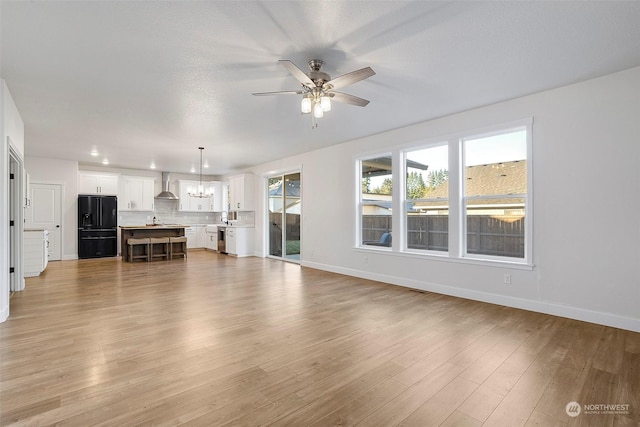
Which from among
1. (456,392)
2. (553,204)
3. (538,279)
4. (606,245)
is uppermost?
(553,204)

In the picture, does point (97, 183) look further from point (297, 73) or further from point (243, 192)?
point (297, 73)

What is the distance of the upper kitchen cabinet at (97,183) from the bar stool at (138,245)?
1.83 metres

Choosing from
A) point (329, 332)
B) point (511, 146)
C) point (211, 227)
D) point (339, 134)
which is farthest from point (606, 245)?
point (211, 227)

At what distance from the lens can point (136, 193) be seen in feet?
30.7

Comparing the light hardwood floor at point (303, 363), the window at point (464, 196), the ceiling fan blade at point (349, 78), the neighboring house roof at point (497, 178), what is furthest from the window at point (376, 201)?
the ceiling fan blade at point (349, 78)

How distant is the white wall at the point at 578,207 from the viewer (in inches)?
124

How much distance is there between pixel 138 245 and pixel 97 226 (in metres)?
1.34

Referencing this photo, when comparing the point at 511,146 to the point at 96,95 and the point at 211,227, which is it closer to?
the point at 96,95

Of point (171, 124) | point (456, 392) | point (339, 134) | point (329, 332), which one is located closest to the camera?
point (456, 392)

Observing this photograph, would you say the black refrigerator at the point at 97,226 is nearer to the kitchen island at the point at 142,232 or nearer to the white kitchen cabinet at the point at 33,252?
the kitchen island at the point at 142,232

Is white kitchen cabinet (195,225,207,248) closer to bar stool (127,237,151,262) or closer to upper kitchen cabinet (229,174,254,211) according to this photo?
upper kitchen cabinet (229,174,254,211)

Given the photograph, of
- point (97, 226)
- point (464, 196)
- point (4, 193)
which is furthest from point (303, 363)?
point (97, 226)

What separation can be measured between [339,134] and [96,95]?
3603mm

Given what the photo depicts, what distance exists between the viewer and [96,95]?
3.71 metres
